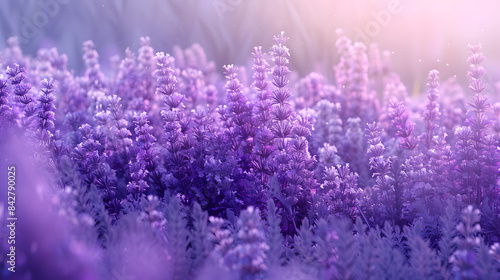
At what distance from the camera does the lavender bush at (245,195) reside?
4.85ft

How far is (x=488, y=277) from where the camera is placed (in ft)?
4.61

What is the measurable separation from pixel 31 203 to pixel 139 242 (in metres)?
0.34

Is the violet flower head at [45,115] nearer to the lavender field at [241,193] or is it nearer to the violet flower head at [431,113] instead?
the lavender field at [241,193]

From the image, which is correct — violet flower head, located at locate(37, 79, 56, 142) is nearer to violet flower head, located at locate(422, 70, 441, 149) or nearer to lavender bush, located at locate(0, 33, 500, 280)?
lavender bush, located at locate(0, 33, 500, 280)

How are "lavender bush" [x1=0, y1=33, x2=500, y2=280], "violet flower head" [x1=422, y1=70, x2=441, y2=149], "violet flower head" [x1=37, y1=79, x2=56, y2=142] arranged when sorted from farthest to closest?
1. "violet flower head" [x1=422, y1=70, x2=441, y2=149]
2. "violet flower head" [x1=37, y1=79, x2=56, y2=142]
3. "lavender bush" [x1=0, y1=33, x2=500, y2=280]

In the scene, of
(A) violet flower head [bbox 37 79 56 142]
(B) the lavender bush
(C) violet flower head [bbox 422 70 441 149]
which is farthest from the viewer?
(C) violet flower head [bbox 422 70 441 149]

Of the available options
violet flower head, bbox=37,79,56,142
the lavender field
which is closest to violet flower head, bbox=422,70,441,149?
the lavender field

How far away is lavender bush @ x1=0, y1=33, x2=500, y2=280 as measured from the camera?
4.85 ft

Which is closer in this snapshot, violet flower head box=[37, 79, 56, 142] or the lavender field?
the lavender field

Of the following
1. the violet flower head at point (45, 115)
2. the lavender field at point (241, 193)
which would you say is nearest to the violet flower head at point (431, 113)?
the lavender field at point (241, 193)

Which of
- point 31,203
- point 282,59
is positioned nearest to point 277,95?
point 282,59

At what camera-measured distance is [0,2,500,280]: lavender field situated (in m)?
1.48

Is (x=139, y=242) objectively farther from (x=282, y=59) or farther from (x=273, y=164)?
(x=282, y=59)

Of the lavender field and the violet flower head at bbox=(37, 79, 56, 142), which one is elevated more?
the violet flower head at bbox=(37, 79, 56, 142)
